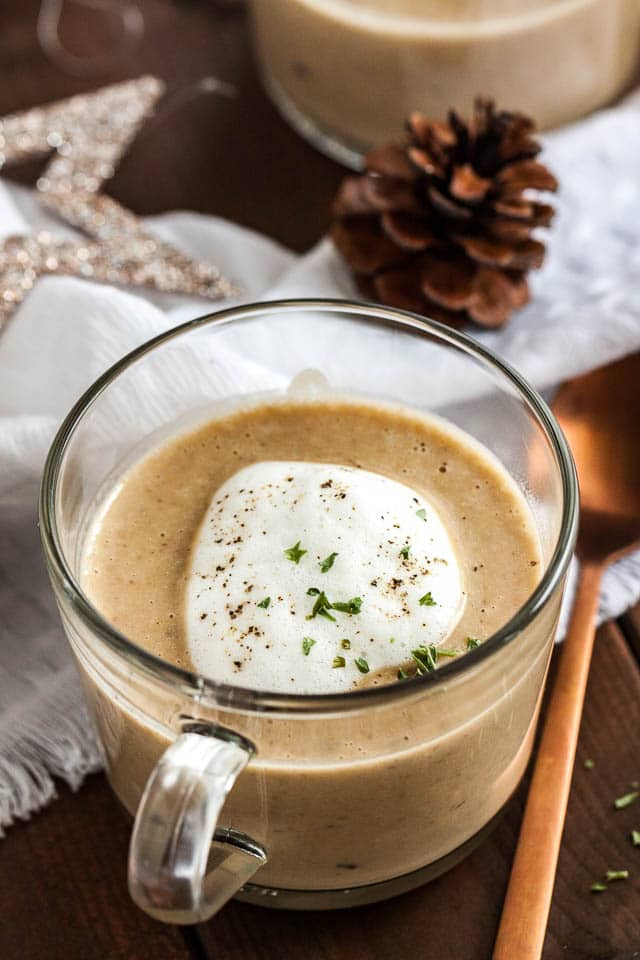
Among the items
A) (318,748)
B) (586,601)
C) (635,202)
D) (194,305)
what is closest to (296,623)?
(318,748)

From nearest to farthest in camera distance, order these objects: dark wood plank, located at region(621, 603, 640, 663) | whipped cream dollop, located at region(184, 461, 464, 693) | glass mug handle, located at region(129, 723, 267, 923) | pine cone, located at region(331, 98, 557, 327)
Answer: glass mug handle, located at region(129, 723, 267, 923)
whipped cream dollop, located at region(184, 461, 464, 693)
dark wood plank, located at region(621, 603, 640, 663)
pine cone, located at region(331, 98, 557, 327)

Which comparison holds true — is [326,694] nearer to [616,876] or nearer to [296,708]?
[296,708]

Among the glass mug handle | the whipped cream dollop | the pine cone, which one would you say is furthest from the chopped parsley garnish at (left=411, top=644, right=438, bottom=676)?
the pine cone

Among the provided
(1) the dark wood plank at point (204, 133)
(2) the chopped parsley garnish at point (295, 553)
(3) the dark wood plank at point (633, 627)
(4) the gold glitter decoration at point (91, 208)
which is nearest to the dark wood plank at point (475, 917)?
(3) the dark wood plank at point (633, 627)

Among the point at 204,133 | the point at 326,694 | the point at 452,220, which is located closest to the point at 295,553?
the point at 326,694

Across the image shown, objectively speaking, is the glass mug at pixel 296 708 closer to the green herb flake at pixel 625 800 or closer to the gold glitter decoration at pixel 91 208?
the green herb flake at pixel 625 800

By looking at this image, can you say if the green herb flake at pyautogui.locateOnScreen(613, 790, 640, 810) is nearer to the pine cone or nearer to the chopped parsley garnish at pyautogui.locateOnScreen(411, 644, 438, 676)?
the chopped parsley garnish at pyautogui.locateOnScreen(411, 644, 438, 676)

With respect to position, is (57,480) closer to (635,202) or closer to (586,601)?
(586,601)
